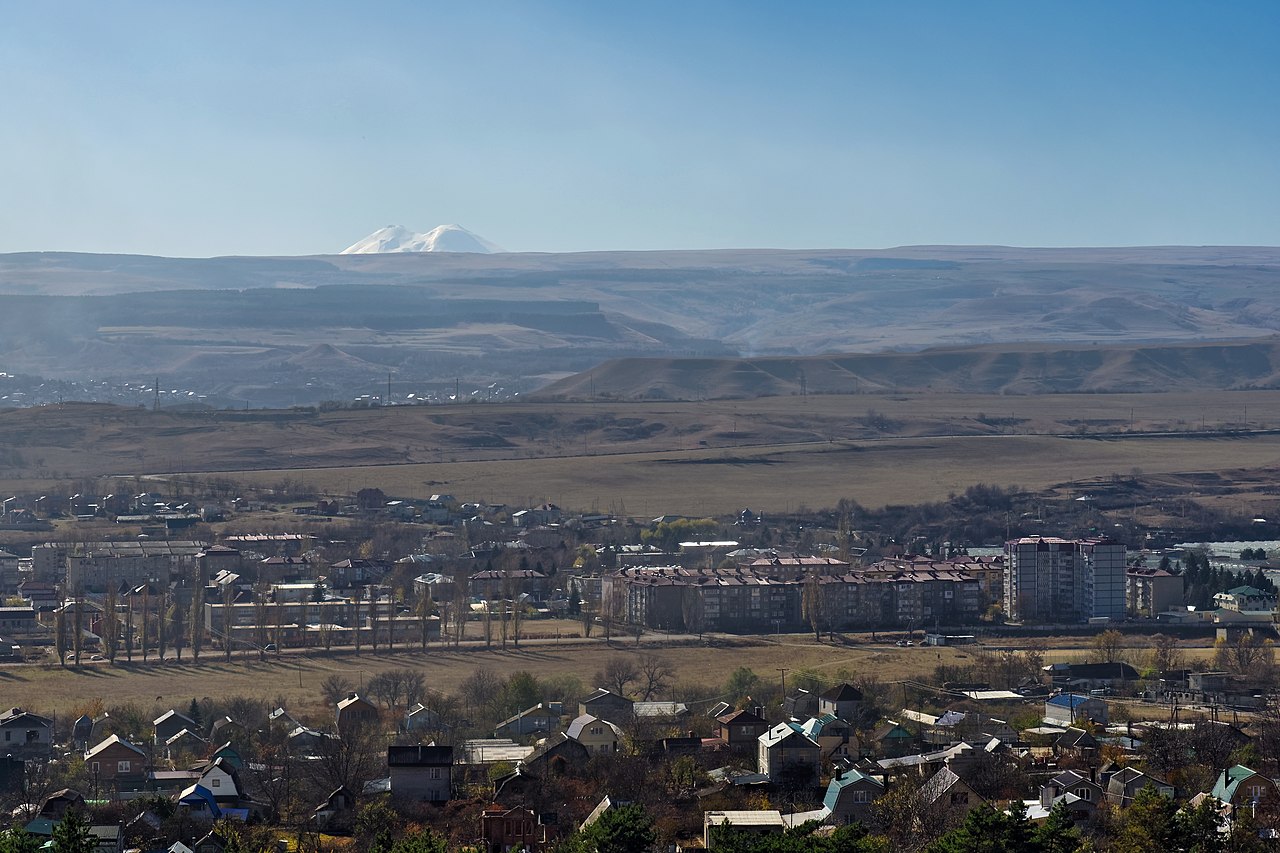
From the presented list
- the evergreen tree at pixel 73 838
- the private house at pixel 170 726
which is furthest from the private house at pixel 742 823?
the private house at pixel 170 726

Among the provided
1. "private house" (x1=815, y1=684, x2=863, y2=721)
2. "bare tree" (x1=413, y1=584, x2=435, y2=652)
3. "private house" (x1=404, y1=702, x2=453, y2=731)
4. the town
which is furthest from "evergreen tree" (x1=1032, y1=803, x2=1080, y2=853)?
"bare tree" (x1=413, y1=584, x2=435, y2=652)

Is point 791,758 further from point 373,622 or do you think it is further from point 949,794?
point 373,622

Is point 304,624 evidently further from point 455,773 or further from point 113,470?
point 113,470

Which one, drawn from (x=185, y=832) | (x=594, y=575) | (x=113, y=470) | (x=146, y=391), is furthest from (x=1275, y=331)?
(x=185, y=832)

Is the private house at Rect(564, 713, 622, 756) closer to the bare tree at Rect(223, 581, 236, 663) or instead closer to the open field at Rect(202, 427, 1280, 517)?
the bare tree at Rect(223, 581, 236, 663)

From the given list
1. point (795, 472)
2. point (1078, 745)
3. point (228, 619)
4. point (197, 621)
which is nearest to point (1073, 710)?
point (1078, 745)
